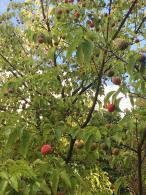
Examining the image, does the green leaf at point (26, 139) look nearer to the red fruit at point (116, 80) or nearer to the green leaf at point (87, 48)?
the green leaf at point (87, 48)

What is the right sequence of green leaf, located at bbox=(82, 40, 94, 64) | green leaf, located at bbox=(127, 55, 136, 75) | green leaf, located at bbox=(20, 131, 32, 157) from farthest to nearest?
green leaf, located at bbox=(20, 131, 32, 157) < green leaf, located at bbox=(127, 55, 136, 75) < green leaf, located at bbox=(82, 40, 94, 64)

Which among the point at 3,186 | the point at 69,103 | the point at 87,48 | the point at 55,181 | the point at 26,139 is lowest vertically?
the point at 3,186

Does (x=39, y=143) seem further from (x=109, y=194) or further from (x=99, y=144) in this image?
(x=109, y=194)

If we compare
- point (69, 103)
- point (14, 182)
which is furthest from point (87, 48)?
point (69, 103)

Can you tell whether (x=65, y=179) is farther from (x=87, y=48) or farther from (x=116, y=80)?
(x=116, y=80)

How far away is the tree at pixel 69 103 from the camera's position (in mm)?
3061

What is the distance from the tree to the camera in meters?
3.06

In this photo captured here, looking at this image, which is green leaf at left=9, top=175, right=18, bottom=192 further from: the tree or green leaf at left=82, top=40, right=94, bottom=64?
green leaf at left=82, top=40, right=94, bottom=64

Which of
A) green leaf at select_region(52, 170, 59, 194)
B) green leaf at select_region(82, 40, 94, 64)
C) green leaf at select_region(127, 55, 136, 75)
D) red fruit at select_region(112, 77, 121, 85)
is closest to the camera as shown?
green leaf at select_region(52, 170, 59, 194)

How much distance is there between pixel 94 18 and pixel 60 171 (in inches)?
120

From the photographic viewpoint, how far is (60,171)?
291 cm

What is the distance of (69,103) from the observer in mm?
6238

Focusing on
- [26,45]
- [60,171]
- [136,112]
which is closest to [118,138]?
[136,112]

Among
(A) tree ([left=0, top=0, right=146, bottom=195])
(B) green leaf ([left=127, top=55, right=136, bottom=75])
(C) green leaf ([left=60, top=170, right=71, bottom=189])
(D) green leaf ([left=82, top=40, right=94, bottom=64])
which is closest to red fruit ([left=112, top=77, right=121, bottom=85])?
(A) tree ([left=0, top=0, right=146, bottom=195])
